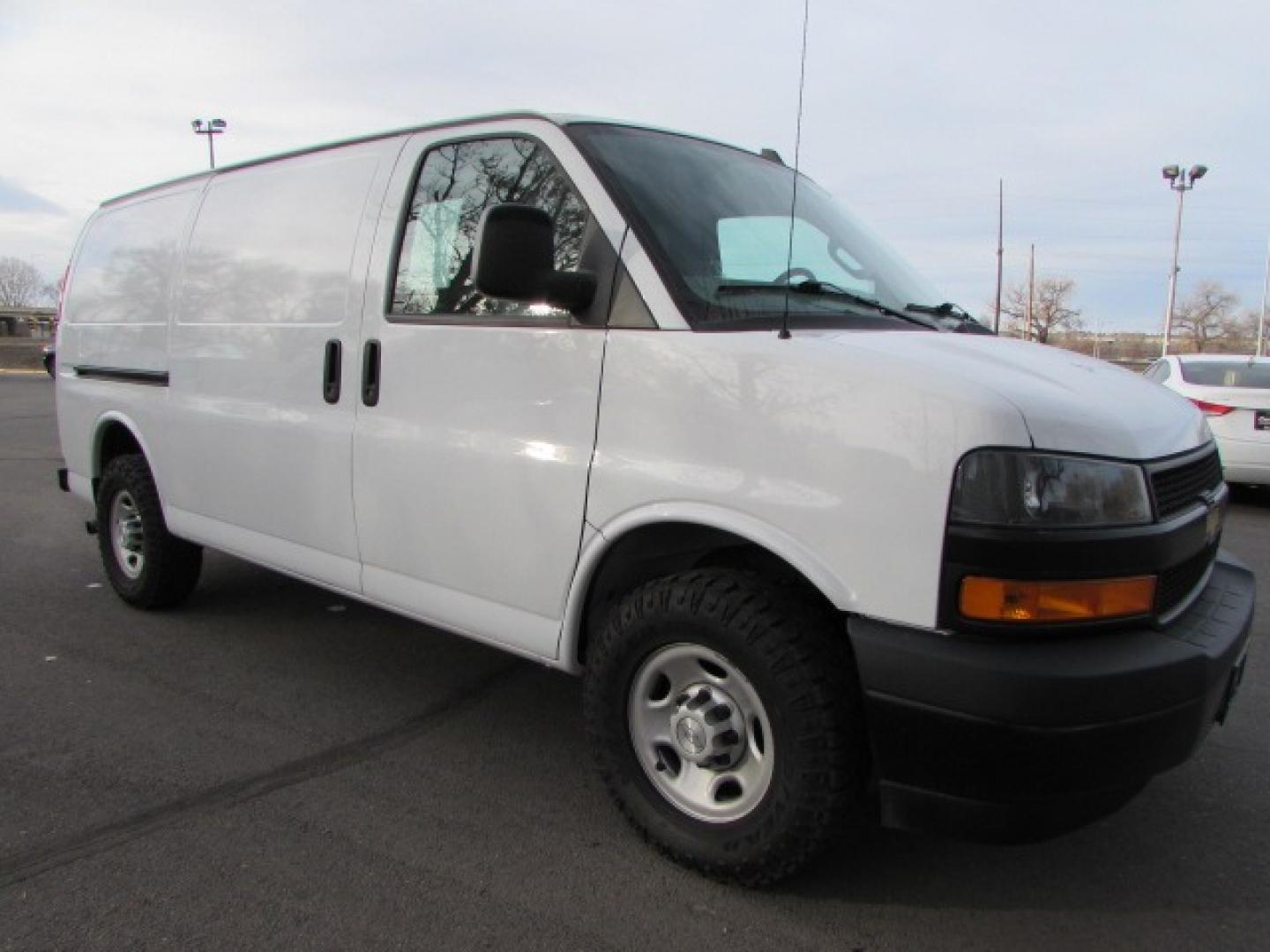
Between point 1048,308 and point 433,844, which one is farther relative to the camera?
point 1048,308

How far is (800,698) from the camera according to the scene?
230 centimetres

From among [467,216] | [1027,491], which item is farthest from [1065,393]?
[467,216]

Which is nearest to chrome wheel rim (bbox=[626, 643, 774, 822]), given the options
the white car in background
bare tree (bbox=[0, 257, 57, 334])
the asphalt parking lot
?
the asphalt parking lot

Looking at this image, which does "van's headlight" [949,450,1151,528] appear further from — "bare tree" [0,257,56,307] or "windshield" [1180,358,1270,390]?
"bare tree" [0,257,56,307]

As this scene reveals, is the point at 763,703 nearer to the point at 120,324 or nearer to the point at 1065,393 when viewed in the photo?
the point at 1065,393

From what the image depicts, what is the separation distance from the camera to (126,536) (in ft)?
16.2

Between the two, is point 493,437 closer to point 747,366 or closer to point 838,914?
point 747,366

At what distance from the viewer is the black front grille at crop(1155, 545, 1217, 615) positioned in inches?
89.1

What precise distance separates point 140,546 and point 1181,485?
4.60 m

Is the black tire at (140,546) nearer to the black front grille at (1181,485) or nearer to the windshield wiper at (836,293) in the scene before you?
the windshield wiper at (836,293)

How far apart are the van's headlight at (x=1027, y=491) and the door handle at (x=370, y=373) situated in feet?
6.63

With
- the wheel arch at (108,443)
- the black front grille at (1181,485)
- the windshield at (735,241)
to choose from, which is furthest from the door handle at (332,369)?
the black front grille at (1181,485)

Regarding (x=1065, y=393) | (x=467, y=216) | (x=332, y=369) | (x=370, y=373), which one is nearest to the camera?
(x=1065, y=393)

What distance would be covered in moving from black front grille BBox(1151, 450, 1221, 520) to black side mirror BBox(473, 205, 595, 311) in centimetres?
153
